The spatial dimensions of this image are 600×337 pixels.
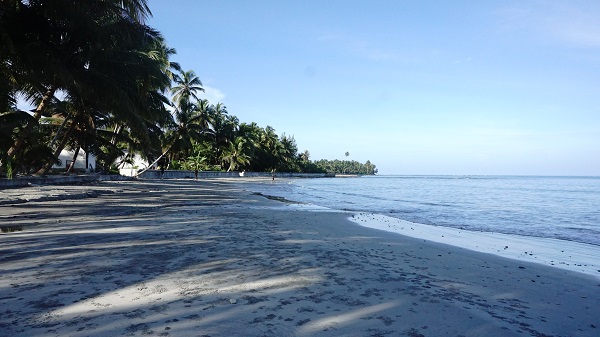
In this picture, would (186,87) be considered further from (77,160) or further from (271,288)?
(271,288)

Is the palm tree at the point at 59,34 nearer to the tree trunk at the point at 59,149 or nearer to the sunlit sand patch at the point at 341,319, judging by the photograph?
the tree trunk at the point at 59,149

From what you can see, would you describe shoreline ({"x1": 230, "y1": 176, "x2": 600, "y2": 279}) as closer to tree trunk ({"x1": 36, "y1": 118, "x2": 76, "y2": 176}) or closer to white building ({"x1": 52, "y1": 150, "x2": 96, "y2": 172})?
tree trunk ({"x1": 36, "y1": 118, "x2": 76, "y2": 176})

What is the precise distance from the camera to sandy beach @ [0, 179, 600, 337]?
307 cm

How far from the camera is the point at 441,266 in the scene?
5508 mm

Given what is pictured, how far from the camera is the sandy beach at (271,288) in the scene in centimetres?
307

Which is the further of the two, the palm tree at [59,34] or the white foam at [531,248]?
the palm tree at [59,34]

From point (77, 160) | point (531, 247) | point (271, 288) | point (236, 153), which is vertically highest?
point (236, 153)

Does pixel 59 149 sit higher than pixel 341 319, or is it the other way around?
pixel 59 149

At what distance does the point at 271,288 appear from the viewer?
4.02 m

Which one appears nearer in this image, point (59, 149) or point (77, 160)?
point (59, 149)

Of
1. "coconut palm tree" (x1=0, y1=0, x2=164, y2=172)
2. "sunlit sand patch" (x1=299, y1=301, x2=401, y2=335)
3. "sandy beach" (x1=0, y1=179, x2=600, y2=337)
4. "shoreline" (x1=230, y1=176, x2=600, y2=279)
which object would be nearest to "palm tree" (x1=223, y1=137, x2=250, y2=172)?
"coconut palm tree" (x1=0, y1=0, x2=164, y2=172)

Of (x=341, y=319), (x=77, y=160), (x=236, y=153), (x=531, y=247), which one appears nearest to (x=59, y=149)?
(x=77, y=160)

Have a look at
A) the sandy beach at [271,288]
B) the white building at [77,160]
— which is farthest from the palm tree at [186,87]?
the sandy beach at [271,288]

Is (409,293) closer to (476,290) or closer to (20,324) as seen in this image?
(476,290)
